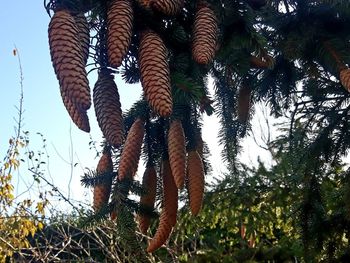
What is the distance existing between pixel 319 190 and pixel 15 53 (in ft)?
18.0

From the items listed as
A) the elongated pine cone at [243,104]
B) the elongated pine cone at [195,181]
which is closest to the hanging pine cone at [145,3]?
the elongated pine cone at [195,181]

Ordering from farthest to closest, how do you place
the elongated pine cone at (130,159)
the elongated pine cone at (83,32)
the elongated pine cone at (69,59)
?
the elongated pine cone at (130,159) → the elongated pine cone at (83,32) → the elongated pine cone at (69,59)

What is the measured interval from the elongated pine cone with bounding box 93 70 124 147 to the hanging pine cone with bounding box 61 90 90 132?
0.36 ft

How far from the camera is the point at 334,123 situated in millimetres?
2014

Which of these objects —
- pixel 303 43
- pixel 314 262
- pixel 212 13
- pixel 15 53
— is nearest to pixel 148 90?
pixel 212 13

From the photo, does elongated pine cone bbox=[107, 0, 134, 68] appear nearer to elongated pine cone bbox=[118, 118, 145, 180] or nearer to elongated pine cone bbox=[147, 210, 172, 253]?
elongated pine cone bbox=[118, 118, 145, 180]

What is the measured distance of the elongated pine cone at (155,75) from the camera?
782mm

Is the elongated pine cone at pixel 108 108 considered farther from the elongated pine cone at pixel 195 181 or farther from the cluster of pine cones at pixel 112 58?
the elongated pine cone at pixel 195 181

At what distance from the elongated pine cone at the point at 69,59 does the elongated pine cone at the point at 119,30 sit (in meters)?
0.05

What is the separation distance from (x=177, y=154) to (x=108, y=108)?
228 mm

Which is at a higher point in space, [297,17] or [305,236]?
[297,17]

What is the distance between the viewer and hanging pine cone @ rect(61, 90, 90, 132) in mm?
715

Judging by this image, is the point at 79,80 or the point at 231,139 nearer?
the point at 79,80

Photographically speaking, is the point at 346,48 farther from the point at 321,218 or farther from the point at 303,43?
the point at 321,218
